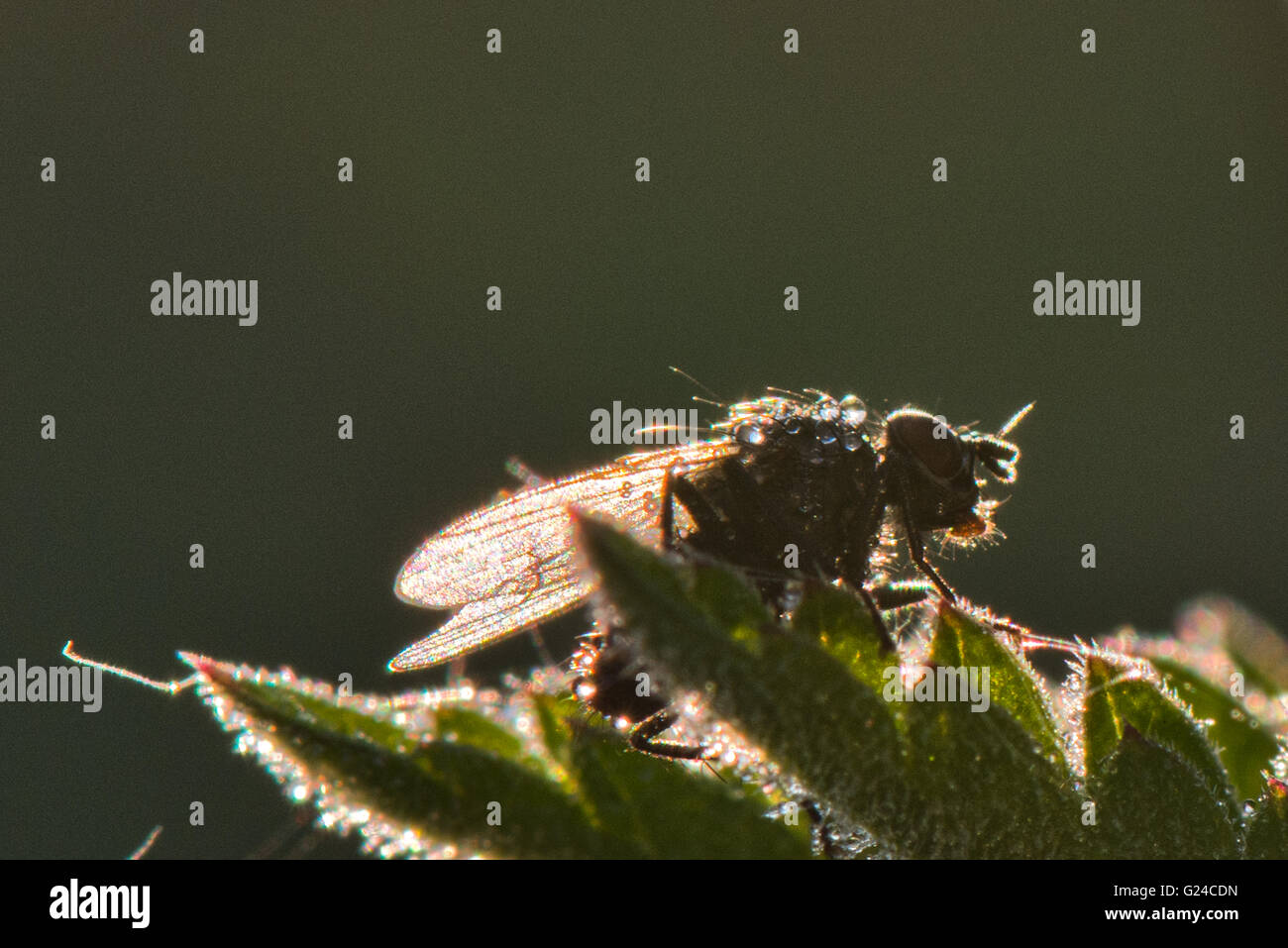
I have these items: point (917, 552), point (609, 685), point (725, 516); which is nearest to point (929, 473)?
point (917, 552)

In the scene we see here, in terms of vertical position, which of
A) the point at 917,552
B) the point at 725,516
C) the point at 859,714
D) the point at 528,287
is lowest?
the point at 859,714

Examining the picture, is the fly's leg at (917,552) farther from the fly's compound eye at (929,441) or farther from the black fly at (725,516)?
the fly's compound eye at (929,441)

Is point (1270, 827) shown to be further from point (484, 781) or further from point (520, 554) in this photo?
point (520, 554)

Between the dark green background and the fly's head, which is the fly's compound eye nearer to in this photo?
the fly's head

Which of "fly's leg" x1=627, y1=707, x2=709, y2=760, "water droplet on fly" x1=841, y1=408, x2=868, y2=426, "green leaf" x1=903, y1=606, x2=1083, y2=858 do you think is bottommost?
"fly's leg" x1=627, y1=707, x2=709, y2=760

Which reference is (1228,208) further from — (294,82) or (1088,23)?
(294,82)

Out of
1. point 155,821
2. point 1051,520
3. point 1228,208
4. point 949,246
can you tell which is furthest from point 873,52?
point 155,821

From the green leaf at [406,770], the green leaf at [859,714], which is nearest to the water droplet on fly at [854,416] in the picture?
the green leaf at [859,714]

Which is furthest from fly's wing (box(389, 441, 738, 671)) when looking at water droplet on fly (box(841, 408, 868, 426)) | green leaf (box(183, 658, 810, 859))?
green leaf (box(183, 658, 810, 859))
